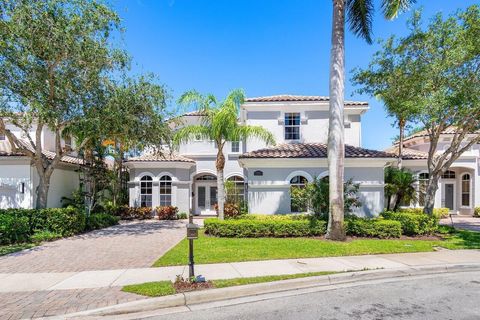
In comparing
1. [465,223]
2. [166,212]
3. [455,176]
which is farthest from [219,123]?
[455,176]

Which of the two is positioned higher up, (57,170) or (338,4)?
(338,4)

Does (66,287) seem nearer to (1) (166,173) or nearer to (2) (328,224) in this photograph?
(2) (328,224)

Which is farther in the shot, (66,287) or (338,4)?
(338,4)

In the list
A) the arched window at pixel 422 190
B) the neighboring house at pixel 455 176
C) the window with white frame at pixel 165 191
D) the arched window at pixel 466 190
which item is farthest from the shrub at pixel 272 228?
the arched window at pixel 466 190

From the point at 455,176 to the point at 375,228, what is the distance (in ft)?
51.8

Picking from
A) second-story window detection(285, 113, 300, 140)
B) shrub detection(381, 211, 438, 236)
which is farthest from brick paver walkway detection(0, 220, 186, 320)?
shrub detection(381, 211, 438, 236)

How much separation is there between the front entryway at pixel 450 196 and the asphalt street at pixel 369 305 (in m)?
19.4

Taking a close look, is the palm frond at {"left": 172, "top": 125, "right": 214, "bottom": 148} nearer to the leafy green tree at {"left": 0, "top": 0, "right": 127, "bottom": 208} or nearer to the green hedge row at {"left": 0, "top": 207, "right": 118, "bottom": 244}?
the leafy green tree at {"left": 0, "top": 0, "right": 127, "bottom": 208}

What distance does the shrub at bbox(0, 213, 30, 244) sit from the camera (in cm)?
1058

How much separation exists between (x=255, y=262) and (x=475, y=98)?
1115cm

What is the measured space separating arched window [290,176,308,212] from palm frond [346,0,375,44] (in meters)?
7.44

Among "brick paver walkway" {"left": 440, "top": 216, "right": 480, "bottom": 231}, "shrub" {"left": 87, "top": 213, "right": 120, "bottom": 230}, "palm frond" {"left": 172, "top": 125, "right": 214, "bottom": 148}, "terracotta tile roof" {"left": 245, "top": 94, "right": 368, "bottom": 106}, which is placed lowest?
"brick paver walkway" {"left": 440, "top": 216, "right": 480, "bottom": 231}

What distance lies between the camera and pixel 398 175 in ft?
55.4

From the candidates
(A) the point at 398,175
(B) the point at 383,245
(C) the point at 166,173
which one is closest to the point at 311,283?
(B) the point at 383,245
